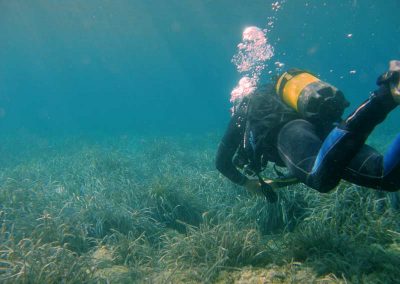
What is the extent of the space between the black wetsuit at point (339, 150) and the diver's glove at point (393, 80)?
4 cm

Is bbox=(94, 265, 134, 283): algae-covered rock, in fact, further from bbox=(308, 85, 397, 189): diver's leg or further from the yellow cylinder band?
the yellow cylinder band

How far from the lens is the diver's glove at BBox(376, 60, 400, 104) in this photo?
7.91 feet

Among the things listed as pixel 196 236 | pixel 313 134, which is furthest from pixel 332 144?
pixel 196 236

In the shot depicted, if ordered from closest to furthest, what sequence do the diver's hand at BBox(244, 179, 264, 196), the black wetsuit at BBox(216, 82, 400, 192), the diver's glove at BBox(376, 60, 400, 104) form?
the diver's glove at BBox(376, 60, 400, 104), the black wetsuit at BBox(216, 82, 400, 192), the diver's hand at BBox(244, 179, 264, 196)

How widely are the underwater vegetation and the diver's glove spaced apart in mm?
1809

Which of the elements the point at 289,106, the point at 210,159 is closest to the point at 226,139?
the point at 289,106

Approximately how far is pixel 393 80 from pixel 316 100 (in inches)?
28.9

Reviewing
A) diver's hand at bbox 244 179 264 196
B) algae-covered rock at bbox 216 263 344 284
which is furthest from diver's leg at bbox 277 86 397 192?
diver's hand at bbox 244 179 264 196

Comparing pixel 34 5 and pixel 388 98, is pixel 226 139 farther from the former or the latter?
pixel 34 5

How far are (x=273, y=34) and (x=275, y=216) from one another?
63.9 metres

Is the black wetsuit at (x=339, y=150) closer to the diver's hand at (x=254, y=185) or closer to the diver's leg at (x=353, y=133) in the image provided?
the diver's leg at (x=353, y=133)

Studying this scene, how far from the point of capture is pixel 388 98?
2.46 meters

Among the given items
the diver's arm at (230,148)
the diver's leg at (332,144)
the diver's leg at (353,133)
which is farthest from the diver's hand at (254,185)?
the diver's leg at (353,133)

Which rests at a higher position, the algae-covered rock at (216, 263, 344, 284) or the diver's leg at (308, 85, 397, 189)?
the diver's leg at (308, 85, 397, 189)
